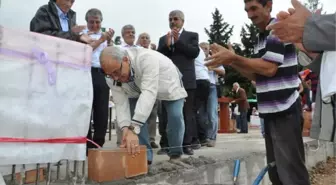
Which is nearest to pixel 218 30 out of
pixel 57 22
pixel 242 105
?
pixel 242 105

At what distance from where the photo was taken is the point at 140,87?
10.7 ft

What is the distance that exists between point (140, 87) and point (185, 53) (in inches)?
55.5

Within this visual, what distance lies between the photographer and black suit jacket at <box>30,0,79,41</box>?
3.37 meters

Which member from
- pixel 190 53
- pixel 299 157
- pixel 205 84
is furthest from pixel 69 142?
pixel 205 84

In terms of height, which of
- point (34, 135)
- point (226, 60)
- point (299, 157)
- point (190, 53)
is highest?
point (190, 53)

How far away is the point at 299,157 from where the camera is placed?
2.54 metres

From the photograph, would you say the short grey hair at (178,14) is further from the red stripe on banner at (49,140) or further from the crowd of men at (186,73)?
the red stripe on banner at (49,140)

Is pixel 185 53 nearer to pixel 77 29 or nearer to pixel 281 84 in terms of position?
pixel 77 29

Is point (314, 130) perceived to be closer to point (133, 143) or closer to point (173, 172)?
point (133, 143)

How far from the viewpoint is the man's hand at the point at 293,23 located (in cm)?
148

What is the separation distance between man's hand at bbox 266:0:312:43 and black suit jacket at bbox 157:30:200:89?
291 cm

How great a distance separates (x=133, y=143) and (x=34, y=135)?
0.74m

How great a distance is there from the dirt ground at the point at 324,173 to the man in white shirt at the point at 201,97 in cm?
158

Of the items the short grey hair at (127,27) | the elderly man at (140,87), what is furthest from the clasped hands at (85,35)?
the short grey hair at (127,27)
